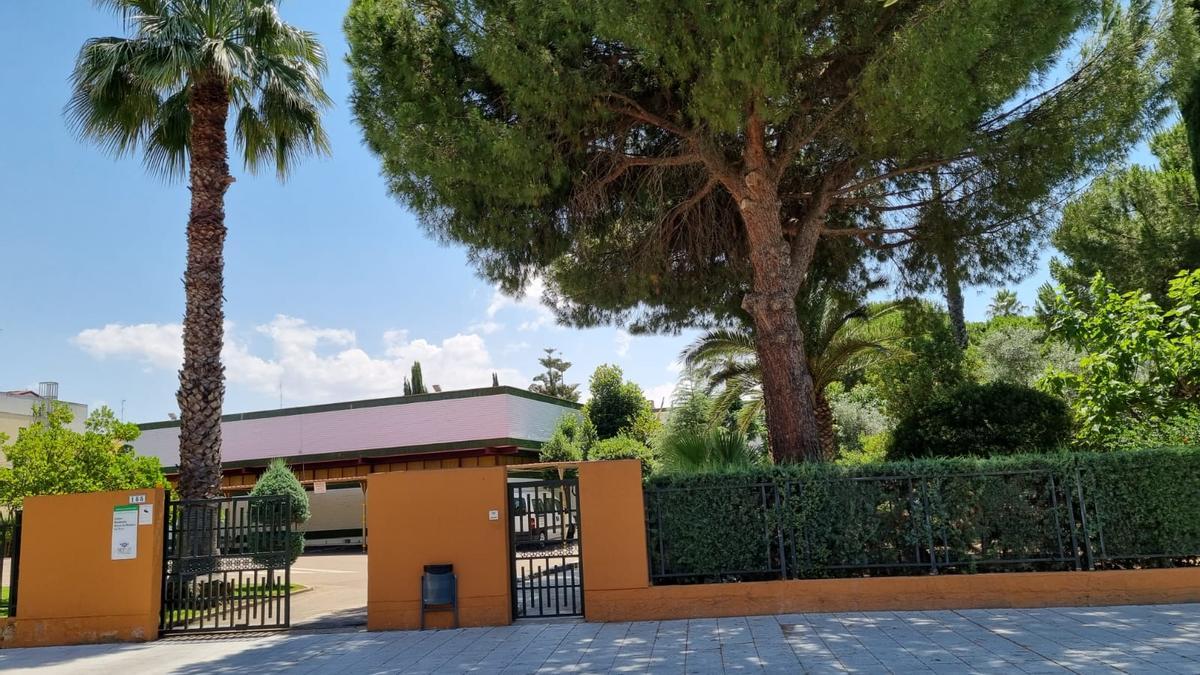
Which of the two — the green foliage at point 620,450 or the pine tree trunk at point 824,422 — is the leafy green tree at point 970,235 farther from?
the green foliage at point 620,450

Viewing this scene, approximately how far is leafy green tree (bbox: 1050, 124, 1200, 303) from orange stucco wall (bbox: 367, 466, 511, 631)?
13583 mm

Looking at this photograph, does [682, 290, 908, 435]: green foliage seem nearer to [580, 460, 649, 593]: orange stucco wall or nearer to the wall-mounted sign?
[580, 460, 649, 593]: orange stucco wall

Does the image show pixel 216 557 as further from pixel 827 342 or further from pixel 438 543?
pixel 827 342

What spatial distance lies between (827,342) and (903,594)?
26.8 feet

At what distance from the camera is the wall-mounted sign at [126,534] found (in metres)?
9.75

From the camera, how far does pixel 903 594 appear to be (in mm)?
8953

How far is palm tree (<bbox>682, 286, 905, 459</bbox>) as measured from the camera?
16062mm

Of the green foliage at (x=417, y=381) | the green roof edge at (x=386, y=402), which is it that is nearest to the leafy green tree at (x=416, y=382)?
the green foliage at (x=417, y=381)

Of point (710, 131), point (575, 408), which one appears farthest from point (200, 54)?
point (575, 408)

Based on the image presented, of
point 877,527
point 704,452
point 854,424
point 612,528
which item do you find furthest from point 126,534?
point 854,424

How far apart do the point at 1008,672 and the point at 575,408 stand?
22.4m

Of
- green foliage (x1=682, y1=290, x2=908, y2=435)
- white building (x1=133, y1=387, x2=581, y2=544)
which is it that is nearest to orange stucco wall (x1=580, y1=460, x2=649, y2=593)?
green foliage (x1=682, y1=290, x2=908, y2=435)

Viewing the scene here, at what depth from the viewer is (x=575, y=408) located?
92.5 feet

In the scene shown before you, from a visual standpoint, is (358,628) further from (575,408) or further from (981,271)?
(575,408)
